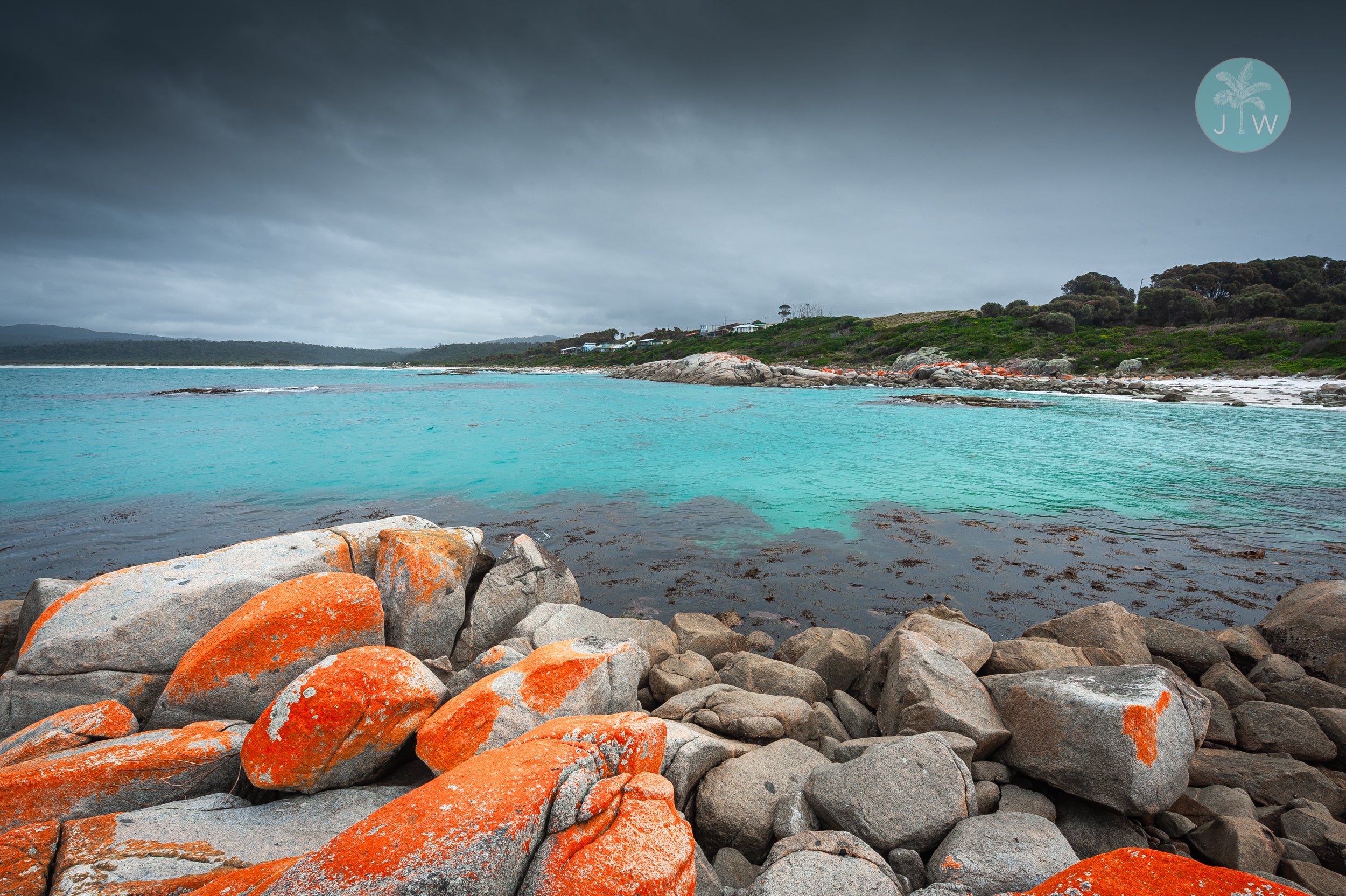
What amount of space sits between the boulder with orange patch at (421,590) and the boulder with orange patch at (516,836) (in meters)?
3.39

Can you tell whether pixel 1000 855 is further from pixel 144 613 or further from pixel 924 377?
pixel 924 377

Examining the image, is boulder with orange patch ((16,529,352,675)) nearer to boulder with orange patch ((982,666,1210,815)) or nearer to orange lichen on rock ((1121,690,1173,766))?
boulder with orange patch ((982,666,1210,815))

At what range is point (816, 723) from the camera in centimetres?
495

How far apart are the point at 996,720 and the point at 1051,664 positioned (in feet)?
4.86

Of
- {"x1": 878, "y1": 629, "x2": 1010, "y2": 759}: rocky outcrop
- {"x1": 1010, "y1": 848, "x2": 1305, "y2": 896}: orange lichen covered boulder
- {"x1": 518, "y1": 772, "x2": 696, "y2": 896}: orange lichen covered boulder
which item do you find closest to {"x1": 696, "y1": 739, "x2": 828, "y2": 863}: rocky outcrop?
{"x1": 878, "y1": 629, "x2": 1010, "y2": 759}: rocky outcrop

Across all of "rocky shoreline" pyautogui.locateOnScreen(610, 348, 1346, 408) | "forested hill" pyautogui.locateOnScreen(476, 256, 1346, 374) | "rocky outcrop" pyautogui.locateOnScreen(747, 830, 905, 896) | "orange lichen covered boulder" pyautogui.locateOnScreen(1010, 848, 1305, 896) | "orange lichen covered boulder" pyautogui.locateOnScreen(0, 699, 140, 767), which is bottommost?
"rocky outcrop" pyautogui.locateOnScreen(747, 830, 905, 896)

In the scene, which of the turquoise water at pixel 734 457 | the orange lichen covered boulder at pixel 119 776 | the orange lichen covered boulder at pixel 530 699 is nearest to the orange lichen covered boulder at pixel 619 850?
the orange lichen covered boulder at pixel 530 699

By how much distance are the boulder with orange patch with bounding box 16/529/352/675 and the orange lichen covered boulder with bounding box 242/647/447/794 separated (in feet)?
7.43

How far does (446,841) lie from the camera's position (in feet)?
7.61

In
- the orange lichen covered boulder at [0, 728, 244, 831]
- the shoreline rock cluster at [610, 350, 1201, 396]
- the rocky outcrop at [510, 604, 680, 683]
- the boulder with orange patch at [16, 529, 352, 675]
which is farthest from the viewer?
the shoreline rock cluster at [610, 350, 1201, 396]

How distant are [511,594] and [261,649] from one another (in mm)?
2753

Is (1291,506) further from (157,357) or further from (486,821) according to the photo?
(157,357)

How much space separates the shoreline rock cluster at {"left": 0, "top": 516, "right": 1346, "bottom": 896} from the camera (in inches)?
102

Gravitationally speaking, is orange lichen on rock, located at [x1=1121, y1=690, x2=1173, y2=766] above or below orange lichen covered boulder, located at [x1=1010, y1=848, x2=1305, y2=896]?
below
